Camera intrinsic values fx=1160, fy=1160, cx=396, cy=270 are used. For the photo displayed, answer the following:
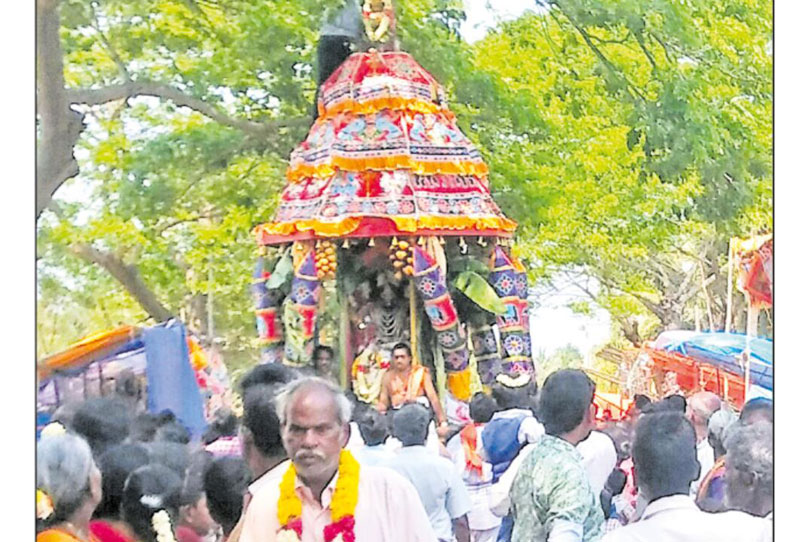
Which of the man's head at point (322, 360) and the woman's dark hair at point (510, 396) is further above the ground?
the man's head at point (322, 360)

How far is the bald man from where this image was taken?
263cm

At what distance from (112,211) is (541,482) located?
43.7 inches

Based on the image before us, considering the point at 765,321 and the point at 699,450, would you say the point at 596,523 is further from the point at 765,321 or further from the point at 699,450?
the point at 765,321

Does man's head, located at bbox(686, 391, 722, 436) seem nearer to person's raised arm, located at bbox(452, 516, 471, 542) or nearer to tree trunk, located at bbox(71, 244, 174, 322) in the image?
person's raised arm, located at bbox(452, 516, 471, 542)

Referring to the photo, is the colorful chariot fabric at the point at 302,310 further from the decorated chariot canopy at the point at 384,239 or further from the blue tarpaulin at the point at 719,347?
the blue tarpaulin at the point at 719,347

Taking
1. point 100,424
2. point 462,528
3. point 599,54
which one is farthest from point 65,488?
point 599,54

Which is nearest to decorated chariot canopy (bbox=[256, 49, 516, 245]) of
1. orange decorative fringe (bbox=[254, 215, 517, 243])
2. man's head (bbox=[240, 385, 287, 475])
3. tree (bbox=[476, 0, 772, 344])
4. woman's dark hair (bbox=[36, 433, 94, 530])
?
orange decorative fringe (bbox=[254, 215, 517, 243])

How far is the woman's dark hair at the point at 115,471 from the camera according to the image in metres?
2.44

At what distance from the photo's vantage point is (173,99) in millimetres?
2533

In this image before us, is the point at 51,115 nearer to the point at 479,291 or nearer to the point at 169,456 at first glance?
the point at 169,456

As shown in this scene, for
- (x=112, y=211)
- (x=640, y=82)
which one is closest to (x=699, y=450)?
(x=640, y=82)

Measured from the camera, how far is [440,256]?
8.46ft

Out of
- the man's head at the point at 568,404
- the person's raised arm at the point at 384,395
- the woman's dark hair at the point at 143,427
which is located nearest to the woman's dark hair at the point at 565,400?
the man's head at the point at 568,404
